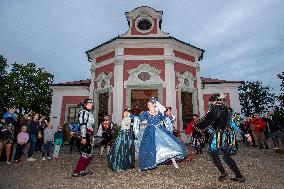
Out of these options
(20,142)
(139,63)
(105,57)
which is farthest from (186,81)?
(20,142)

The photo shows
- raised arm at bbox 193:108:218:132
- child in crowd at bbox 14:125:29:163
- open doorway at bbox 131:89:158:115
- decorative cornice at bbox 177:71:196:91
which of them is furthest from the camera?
decorative cornice at bbox 177:71:196:91

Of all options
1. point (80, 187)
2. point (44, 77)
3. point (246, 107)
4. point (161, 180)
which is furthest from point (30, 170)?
point (246, 107)

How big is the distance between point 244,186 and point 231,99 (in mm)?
15623

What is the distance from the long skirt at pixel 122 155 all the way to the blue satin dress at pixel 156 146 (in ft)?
2.07

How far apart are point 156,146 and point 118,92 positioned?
9124 millimetres

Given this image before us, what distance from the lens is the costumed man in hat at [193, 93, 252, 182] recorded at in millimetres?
4906

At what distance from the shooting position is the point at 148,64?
15188mm

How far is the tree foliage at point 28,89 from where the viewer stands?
2772 cm

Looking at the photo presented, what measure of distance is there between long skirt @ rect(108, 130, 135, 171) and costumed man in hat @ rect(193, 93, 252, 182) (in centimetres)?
233

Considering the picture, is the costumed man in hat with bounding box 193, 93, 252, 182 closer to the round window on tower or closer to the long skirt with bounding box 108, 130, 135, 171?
the long skirt with bounding box 108, 130, 135, 171

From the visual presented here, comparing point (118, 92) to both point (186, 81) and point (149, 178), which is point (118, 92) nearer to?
point (186, 81)

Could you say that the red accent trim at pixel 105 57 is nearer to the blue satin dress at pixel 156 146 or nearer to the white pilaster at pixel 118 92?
the white pilaster at pixel 118 92

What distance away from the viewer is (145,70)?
49.6 feet

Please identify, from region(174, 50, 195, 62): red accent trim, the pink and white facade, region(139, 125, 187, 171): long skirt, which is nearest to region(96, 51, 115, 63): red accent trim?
the pink and white facade
